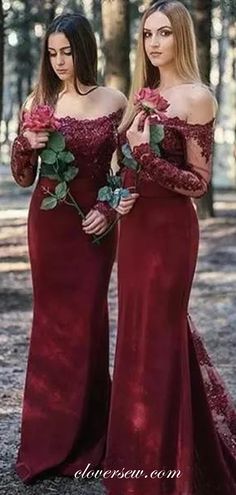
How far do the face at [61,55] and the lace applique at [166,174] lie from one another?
2.29 feet

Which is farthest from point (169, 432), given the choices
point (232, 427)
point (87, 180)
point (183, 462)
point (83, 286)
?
point (87, 180)

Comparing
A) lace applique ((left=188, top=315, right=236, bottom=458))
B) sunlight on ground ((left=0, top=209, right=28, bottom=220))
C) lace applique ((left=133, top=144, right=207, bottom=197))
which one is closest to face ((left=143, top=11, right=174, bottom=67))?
lace applique ((left=133, top=144, right=207, bottom=197))

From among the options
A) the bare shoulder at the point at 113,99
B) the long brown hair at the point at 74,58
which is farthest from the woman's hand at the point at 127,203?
the long brown hair at the point at 74,58

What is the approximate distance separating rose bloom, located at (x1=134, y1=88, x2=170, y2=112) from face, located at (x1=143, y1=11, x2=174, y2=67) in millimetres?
186

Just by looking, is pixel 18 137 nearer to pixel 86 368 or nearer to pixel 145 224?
pixel 145 224

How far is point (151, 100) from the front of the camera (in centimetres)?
329

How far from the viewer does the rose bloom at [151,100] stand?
3.29 metres

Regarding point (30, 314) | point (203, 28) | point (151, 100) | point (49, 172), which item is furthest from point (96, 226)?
point (203, 28)

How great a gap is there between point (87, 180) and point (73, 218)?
0.18 meters

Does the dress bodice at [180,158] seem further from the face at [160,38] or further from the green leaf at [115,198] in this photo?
the face at [160,38]

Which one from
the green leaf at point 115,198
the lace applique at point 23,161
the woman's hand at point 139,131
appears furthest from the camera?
the lace applique at point 23,161

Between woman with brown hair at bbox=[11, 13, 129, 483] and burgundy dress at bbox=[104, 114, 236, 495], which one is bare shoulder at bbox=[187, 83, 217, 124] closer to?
burgundy dress at bbox=[104, 114, 236, 495]

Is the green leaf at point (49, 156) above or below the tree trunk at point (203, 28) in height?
above

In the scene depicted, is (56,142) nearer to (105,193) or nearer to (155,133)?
(105,193)
